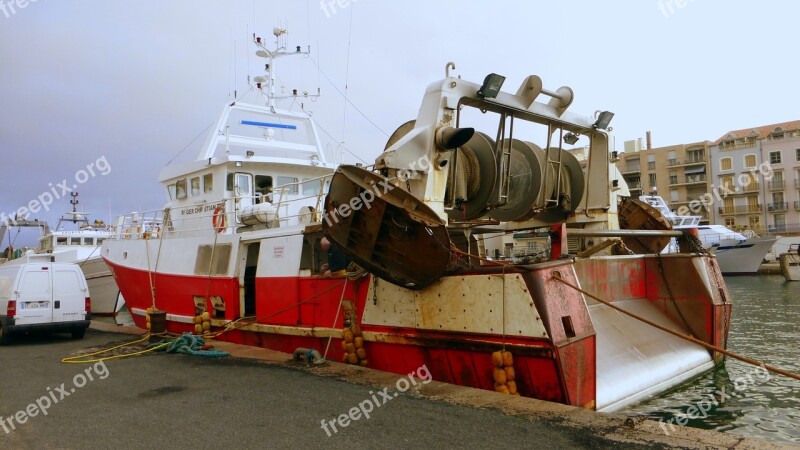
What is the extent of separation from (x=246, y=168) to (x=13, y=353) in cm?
562

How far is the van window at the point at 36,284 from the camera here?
11.5m

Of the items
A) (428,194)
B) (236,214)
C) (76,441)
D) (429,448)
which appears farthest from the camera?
(236,214)

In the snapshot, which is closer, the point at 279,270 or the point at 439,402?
the point at 439,402

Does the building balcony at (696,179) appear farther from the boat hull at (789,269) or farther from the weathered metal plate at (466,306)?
the weathered metal plate at (466,306)

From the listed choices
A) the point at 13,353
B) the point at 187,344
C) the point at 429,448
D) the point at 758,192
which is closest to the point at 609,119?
the point at 429,448

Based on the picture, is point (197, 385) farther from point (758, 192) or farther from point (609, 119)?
point (758, 192)

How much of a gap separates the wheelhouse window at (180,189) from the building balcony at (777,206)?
70392 millimetres

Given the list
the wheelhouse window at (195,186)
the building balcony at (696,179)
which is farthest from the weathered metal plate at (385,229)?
the building balcony at (696,179)

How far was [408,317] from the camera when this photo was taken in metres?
7.07

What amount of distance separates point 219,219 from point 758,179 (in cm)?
7020

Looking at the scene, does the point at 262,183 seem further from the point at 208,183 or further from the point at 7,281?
the point at 7,281

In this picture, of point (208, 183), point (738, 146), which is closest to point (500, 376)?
point (208, 183)

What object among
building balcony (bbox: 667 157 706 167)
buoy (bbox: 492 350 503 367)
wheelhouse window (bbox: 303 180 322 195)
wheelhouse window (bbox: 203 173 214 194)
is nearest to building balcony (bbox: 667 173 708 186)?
building balcony (bbox: 667 157 706 167)

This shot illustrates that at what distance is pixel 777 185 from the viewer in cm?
6500
